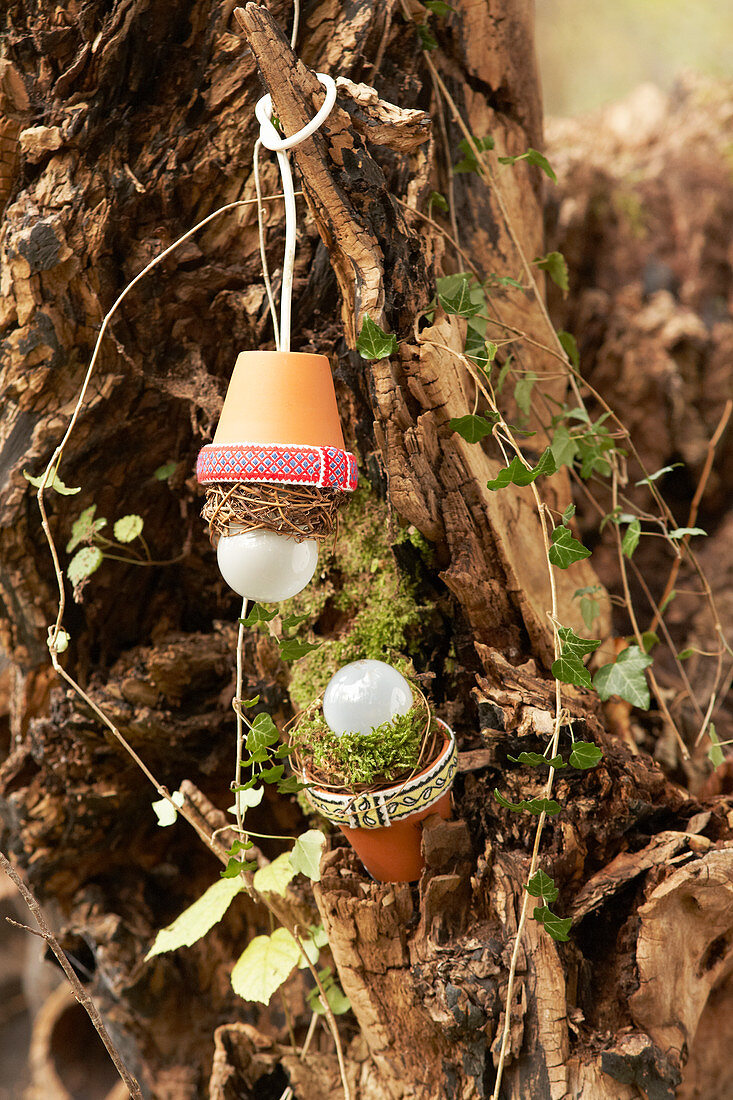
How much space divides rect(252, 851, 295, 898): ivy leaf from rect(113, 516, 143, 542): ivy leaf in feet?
1.81

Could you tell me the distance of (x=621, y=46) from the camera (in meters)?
2.48

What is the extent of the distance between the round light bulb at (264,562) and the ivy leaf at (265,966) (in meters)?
0.52

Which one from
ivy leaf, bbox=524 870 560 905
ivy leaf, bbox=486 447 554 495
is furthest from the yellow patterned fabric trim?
ivy leaf, bbox=486 447 554 495

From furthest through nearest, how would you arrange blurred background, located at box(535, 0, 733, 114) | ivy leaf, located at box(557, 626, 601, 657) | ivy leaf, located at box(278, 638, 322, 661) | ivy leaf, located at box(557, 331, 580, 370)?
blurred background, located at box(535, 0, 733, 114) < ivy leaf, located at box(557, 331, 580, 370) < ivy leaf, located at box(278, 638, 322, 661) < ivy leaf, located at box(557, 626, 601, 657)

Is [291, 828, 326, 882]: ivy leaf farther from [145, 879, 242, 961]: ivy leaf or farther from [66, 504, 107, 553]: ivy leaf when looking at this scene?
[66, 504, 107, 553]: ivy leaf

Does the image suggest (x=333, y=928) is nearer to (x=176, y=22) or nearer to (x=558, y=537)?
(x=558, y=537)

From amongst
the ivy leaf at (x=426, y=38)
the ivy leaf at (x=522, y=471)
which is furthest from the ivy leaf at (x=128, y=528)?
the ivy leaf at (x=426, y=38)

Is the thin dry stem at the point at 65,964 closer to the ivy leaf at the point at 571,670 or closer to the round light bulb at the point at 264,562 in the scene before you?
the round light bulb at the point at 264,562

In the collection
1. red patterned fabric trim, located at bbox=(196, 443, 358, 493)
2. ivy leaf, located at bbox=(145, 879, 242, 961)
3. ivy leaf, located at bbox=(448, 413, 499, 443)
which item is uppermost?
red patterned fabric trim, located at bbox=(196, 443, 358, 493)

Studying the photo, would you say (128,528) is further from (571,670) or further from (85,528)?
(571,670)

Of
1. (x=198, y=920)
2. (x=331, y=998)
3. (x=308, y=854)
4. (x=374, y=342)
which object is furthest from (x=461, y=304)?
(x=331, y=998)

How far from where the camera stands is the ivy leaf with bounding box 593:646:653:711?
3.57 feet

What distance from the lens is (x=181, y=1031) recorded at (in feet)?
5.02

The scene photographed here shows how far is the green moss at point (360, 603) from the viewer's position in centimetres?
114
